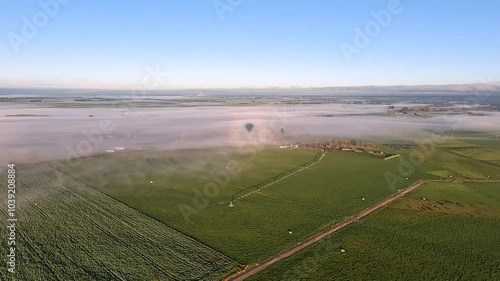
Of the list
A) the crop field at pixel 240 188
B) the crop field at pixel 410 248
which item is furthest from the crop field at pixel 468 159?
the crop field at pixel 410 248

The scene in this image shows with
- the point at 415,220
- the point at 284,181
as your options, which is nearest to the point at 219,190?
the point at 284,181

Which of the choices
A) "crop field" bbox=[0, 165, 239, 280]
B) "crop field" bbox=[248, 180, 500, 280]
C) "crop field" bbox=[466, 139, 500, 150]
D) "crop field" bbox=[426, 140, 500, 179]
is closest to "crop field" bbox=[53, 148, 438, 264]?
"crop field" bbox=[0, 165, 239, 280]

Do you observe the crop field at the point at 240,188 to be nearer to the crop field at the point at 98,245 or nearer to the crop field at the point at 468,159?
the crop field at the point at 98,245

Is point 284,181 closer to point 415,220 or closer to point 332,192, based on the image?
point 332,192

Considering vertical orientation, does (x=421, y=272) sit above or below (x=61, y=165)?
below

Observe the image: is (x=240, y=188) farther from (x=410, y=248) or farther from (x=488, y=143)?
(x=488, y=143)
